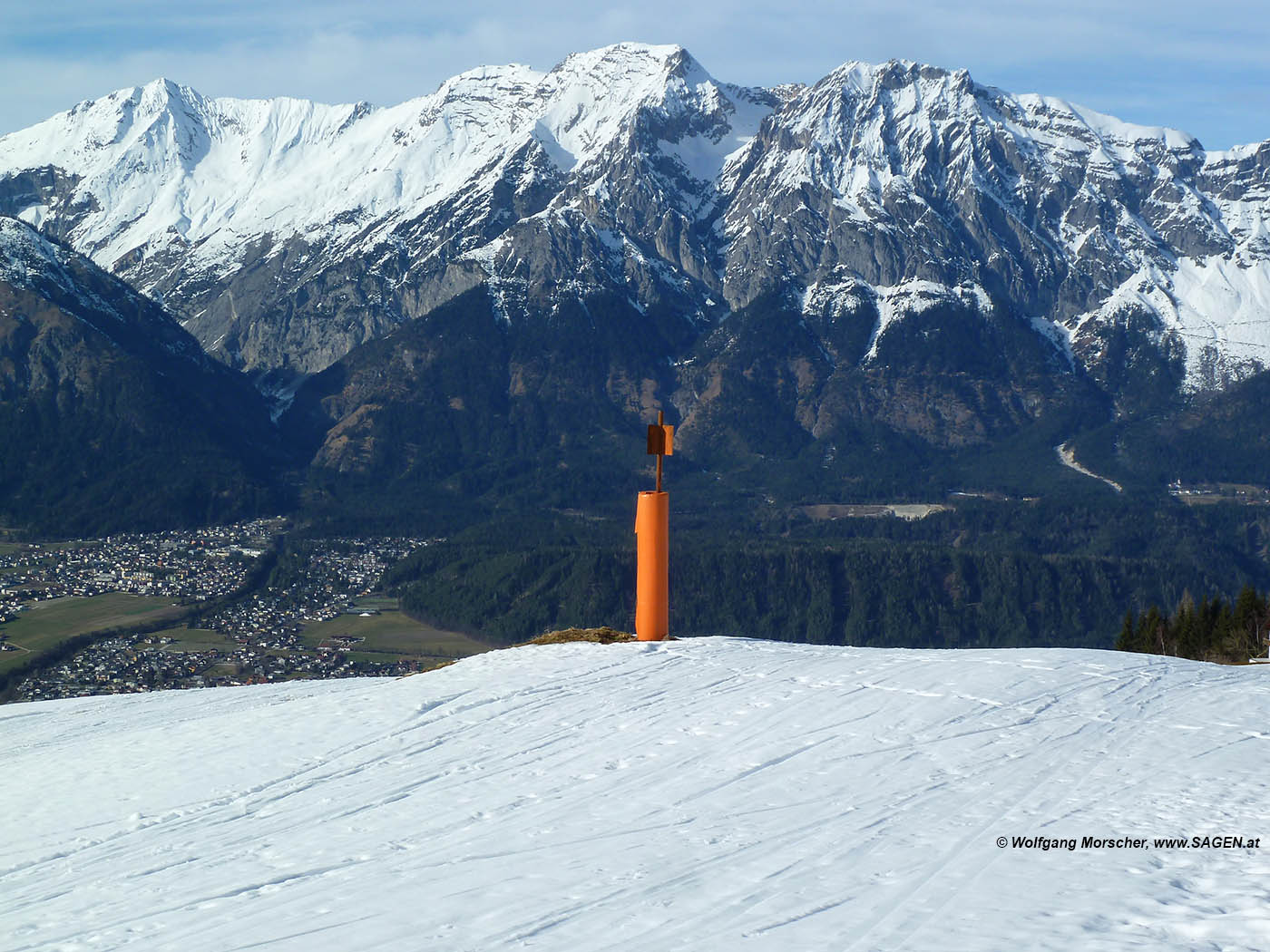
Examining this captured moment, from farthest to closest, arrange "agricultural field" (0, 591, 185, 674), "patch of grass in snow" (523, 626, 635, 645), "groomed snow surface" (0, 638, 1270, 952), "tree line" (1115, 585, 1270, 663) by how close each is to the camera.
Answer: "agricultural field" (0, 591, 185, 674)
"tree line" (1115, 585, 1270, 663)
"patch of grass in snow" (523, 626, 635, 645)
"groomed snow surface" (0, 638, 1270, 952)

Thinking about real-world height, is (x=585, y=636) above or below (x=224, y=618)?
above

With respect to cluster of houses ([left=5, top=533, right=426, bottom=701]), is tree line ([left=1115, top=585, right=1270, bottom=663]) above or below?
above

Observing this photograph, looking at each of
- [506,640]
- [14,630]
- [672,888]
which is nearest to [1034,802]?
[672,888]

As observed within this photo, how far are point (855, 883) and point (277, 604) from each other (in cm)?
10973

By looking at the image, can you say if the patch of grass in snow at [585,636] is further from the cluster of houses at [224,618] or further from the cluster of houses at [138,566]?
the cluster of houses at [138,566]

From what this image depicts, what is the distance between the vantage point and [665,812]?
11273 millimetres

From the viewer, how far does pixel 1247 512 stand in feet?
639

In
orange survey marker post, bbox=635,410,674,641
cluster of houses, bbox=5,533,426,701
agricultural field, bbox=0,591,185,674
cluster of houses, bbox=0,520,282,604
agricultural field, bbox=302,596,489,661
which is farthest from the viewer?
cluster of houses, bbox=0,520,282,604

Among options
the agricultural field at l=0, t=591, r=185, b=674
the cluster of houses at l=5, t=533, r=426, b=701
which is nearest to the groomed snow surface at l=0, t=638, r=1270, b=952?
the cluster of houses at l=5, t=533, r=426, b=701

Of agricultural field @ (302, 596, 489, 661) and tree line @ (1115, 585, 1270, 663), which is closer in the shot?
tree line @ (1115, 585, 1270, 663)

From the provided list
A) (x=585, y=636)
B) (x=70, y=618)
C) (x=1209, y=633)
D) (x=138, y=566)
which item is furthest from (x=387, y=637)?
(x=585, y=636)

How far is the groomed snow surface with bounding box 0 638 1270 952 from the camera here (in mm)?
8883

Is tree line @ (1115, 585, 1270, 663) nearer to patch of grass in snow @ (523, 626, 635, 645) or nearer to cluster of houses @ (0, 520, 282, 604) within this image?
patch of grass in snow @ (523, 626, 635, 645)

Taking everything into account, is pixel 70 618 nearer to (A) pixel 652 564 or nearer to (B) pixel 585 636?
(B) pixel 585 636
